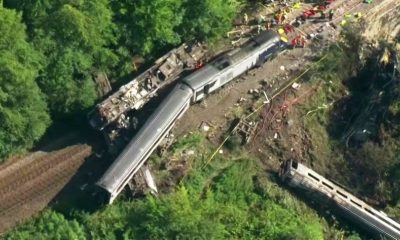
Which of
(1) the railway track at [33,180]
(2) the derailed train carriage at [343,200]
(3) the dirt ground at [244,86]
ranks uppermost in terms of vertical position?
(1) the railway track at [33,180]

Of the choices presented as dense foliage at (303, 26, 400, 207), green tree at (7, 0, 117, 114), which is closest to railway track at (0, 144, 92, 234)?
green tree at (7, 0, 117, 114)

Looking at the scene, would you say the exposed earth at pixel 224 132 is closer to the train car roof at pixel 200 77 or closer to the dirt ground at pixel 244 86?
the dirt ground at pixel 244 86

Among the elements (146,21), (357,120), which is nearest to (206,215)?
(146,21)

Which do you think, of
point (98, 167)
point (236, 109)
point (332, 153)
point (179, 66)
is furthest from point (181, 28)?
point (332, 153)

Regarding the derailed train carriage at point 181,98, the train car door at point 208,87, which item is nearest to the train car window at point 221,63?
the derailed train carriage at point 181,98

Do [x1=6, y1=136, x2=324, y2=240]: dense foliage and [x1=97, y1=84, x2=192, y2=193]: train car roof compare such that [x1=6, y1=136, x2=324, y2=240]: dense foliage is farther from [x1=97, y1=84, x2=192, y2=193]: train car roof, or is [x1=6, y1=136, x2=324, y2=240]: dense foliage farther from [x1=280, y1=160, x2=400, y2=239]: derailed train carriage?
[x1=97, y1=84, x2=192, y2=193]: train car roof

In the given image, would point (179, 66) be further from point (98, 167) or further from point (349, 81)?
point (349, 81)

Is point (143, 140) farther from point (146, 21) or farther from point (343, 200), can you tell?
point (343, 200)
